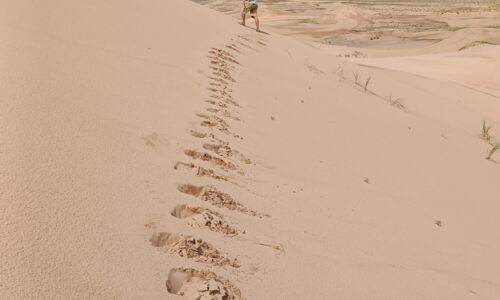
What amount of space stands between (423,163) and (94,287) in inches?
119

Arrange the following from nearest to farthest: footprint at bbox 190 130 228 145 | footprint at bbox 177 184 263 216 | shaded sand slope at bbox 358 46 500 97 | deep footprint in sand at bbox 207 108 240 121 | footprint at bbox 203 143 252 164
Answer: footprint at bbox 177 184 263 216, footprint at bbox 203 143 252 164, footprint at bbox 190 130 228 145, deep footprint in sand at bbox 207 108 240 121, shaded sand slope at bbox 358 46 500 97

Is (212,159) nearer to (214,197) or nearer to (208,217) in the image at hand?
(214,197)

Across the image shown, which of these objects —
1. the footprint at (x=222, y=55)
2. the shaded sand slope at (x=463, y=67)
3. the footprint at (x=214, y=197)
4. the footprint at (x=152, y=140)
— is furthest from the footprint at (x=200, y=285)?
the shaded sand slope at (x=463, y=67)

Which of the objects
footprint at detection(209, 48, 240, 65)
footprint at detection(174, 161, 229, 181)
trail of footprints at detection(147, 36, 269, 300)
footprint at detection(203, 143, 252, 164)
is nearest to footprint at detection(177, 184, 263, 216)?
trail of footprints at detection(147, 36, 269, 300)

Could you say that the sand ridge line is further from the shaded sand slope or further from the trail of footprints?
the shaded sand slope

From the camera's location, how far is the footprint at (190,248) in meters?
1.53

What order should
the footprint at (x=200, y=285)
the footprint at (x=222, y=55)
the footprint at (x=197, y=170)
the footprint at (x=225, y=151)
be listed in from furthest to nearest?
the footprint at (x=222, y=55)
the footprint at (x=225, y=151)
the footprint at (x=197, y=170)
the footprint at (x=200, y=285)

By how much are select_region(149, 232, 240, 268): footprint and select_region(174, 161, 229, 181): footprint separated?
587 mm

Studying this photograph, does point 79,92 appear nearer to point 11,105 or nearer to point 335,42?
point 11,105

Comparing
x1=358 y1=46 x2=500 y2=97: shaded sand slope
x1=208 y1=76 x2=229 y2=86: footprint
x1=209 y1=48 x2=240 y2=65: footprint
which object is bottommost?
x1=358 y1=46 x2=500 y2=97: shaded sand slope

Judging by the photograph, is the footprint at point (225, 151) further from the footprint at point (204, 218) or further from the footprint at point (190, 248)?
the footprint at point (190, 248)

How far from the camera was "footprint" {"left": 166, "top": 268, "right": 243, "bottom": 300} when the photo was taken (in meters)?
1.35

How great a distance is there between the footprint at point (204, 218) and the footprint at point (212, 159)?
566mm

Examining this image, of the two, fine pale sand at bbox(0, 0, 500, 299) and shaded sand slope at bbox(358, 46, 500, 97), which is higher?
fine pale sand at bbox(0, 0, 500, 299)
